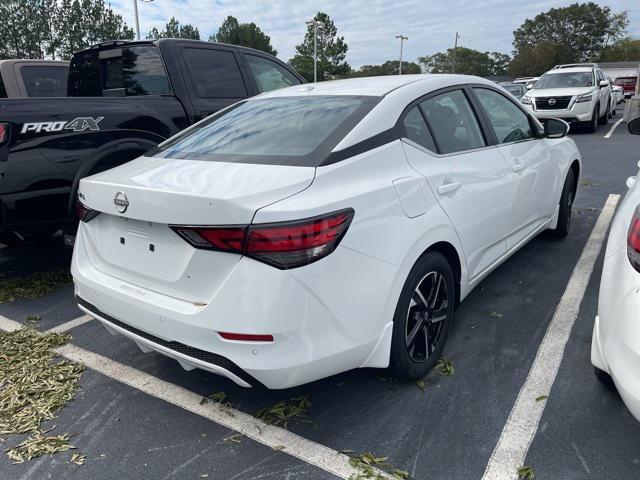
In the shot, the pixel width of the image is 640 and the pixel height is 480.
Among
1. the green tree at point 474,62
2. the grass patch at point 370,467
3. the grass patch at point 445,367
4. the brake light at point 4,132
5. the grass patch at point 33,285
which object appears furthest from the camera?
the green tree at point 474,62

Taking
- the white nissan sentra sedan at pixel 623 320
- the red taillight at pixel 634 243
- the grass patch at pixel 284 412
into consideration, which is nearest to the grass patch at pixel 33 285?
the grass patch at pixel 284 412

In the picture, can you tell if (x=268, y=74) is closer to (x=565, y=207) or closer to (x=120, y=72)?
(x=120, y=72)

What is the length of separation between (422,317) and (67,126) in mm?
2894

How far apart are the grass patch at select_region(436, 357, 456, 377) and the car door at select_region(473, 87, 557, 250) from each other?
1151 millimetres

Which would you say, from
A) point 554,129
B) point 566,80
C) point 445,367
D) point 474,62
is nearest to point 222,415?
point 445,367

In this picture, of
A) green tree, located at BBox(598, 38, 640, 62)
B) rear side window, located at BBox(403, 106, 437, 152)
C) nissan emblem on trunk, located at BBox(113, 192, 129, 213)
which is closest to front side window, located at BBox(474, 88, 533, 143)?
rear side window, located at BBox(403, 106, 437, 152)

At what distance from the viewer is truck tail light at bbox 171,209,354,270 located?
202 cm

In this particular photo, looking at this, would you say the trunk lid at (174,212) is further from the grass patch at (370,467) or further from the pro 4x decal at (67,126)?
the pro 4x decal at (67,126)

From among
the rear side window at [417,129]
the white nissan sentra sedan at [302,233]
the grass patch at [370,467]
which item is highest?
the rear side window at [417,129]

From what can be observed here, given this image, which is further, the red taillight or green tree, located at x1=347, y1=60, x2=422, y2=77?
green tree, located at x1=347, y1=60, x2=422, y2=77

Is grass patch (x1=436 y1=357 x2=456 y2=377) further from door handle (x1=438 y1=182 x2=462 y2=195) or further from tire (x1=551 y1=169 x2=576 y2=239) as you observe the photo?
tire (x1=551 y1=169 x2=576 y2=239)

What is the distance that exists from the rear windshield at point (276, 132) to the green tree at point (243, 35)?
259 ft

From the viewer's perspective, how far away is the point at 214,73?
17.1ft

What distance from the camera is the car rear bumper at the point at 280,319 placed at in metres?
2.04
